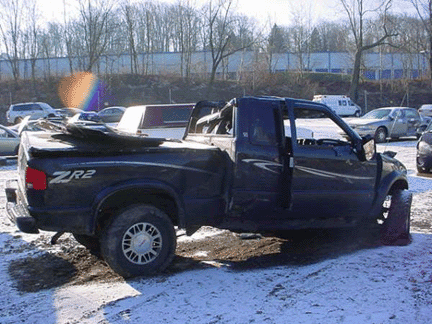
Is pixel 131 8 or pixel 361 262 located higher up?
pixel 131 8

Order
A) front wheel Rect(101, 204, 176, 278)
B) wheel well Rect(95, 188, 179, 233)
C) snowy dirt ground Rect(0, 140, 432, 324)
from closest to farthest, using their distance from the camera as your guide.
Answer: snowy dirt ground Rect(0, 140, 432, 324) → front wheel Rect(101, 204, 176, 278) → wheel well Rect(95, 188, 179, 233)

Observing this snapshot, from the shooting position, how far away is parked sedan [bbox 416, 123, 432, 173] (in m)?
13.1

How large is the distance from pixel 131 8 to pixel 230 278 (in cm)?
5796

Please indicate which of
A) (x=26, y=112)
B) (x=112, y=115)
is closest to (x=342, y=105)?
(x=112, y=115)

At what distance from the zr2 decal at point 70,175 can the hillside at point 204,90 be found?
44.9 meters

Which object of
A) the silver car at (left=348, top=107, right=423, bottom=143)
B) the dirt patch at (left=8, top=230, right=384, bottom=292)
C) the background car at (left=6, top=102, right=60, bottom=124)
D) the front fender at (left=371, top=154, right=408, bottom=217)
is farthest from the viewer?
the background car at (left=6, top=102, right=60, bottom=124)

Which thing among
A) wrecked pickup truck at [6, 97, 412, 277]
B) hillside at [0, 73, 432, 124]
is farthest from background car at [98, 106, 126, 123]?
wrecked pickup truck at [6, 97, 412, 277]

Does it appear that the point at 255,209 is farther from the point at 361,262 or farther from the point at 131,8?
the point at 131,8

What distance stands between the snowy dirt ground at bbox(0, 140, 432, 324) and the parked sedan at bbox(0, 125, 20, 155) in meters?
12.3

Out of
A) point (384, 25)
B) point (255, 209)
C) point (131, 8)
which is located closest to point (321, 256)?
point (255, 209)

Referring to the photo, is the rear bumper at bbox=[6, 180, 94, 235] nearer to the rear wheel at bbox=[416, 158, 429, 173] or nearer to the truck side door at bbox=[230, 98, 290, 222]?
the truck side door at bbox=[230, 98, 290, 222]

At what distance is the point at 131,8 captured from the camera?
5925 centimetres

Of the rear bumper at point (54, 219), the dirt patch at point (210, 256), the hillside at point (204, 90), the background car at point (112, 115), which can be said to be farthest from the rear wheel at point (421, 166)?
the hillside at point (204, 90)

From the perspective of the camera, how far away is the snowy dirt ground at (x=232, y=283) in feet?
14.5
